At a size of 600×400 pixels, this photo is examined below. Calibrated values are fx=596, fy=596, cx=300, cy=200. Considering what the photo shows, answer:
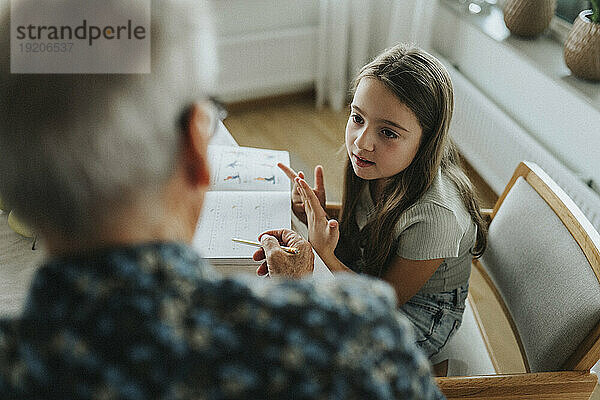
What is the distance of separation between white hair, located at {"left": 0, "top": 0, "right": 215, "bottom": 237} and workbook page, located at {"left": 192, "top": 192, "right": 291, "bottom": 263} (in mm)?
603

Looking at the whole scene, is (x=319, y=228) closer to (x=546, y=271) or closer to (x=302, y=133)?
(x=546, y=271)

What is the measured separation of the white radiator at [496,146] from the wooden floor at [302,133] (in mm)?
130

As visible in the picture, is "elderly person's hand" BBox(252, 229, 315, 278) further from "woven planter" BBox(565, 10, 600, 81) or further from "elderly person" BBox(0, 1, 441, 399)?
"woven planter" BBox(565, 10, 600, 81)

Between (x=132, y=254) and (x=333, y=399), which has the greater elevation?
(x=132, y=254)

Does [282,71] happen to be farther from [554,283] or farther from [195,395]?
[195,395]

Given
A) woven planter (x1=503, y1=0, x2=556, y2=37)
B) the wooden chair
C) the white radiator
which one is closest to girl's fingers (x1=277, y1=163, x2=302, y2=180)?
the wooden chair

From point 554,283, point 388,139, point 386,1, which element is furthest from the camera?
point 386,1

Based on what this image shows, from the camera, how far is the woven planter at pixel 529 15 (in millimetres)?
2260

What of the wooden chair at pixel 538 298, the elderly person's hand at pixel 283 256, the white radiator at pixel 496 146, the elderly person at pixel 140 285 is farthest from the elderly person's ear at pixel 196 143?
the white radiator at pixel 496 146

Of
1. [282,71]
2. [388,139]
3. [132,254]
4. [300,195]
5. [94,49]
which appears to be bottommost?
[282,71]

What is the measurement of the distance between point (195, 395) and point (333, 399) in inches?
4.4

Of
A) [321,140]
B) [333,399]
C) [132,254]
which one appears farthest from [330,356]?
[321,140]

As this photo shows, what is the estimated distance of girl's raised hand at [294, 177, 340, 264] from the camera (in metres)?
1.17

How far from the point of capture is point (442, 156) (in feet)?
4.32
